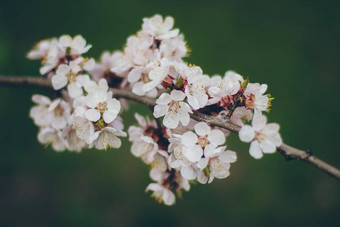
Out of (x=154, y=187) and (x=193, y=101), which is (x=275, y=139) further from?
(x=154, y=187)

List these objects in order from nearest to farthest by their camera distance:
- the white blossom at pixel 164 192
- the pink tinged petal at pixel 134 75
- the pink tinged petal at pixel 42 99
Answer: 1. the pink tinged petal at pixel 134 75
2. the white blossom at pixel 164 192
3. the pink tinged petal at pixel 42 99

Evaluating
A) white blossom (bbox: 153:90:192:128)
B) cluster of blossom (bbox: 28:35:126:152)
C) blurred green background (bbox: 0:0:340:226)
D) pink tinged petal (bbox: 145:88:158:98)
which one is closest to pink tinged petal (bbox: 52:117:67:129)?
cluster of blossom (bbox: 28:35:126:152)

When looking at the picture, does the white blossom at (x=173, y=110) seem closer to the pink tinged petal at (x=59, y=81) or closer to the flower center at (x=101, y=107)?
the flower center at (x=101, y=107)

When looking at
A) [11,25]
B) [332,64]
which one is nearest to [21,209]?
[11,25]

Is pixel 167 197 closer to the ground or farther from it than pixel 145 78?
closer to the ground

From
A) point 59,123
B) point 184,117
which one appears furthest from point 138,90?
point 59,123

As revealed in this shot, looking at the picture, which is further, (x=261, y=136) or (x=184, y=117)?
(x=184, y=117)

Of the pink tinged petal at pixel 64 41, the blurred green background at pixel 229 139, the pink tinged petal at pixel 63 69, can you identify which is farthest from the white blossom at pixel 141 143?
the blurred green background at pixel 229 139

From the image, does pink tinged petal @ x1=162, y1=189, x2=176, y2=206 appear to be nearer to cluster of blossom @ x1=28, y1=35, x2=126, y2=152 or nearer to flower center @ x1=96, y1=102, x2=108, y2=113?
cluster of blossom @ x1=28, y1=35, x2=126, y2=152
